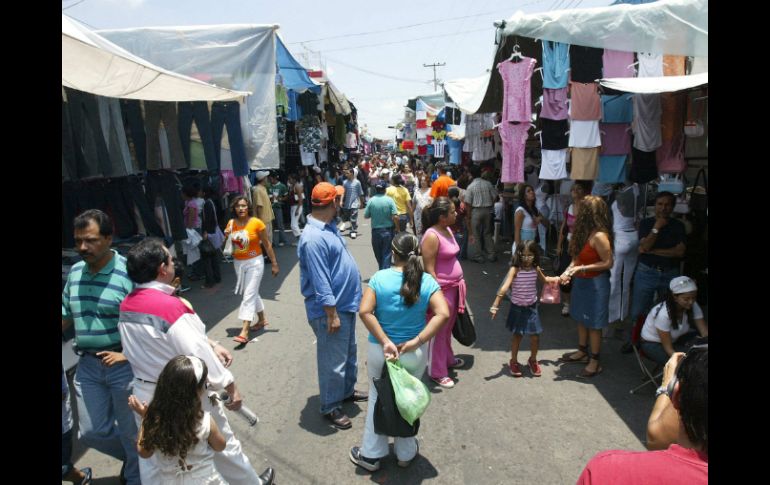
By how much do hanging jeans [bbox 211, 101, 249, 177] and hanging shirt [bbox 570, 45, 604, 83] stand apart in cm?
497

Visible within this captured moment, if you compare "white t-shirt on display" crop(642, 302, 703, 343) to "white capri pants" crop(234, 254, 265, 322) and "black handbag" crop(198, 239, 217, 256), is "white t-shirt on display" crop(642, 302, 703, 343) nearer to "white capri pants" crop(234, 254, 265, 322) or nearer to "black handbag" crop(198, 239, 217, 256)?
"white capri pants" crop(234, 254, 265, 322)

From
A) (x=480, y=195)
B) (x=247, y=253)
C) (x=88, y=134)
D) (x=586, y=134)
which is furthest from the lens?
(x=480, y=195)

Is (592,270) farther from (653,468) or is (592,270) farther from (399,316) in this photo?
(653,468)

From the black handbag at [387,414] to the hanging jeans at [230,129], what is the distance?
5376 mm

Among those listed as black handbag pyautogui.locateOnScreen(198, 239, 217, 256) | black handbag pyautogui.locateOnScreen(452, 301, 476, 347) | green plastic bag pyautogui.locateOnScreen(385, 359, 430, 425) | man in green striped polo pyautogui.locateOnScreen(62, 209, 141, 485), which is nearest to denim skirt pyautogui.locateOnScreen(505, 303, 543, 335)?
black handbag pyautogui.locateOnScreen(452, 301, 476, 347)

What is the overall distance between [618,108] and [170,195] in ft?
21.3

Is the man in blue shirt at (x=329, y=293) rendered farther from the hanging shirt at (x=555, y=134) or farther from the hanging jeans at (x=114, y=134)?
the hanging shirt at (x=555, y=134)

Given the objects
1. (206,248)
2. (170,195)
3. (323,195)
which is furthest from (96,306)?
(206,248)

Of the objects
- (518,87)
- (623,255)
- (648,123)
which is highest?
(518,87)

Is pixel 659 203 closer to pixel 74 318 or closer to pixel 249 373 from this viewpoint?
pixel 249 373

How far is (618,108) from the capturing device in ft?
20.8
